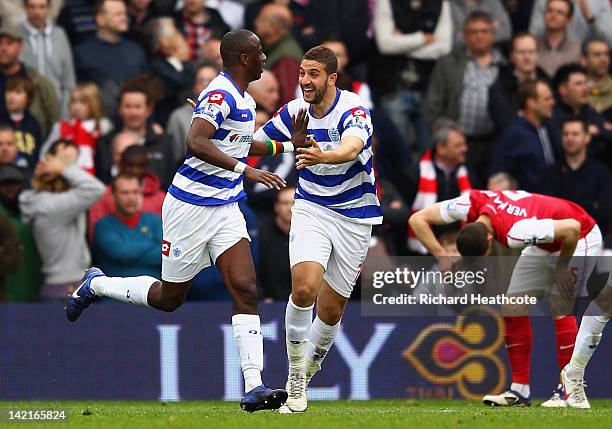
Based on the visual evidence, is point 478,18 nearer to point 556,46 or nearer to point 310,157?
point 556,46

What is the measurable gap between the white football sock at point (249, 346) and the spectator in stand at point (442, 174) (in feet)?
16.8

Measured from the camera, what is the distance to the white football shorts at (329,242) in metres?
11.2

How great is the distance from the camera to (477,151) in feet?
54.0

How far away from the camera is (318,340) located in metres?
11.6

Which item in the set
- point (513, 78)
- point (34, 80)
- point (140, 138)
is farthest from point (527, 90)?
point (34, 80)

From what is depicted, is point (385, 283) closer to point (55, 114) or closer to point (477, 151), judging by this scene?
point (477, 151)

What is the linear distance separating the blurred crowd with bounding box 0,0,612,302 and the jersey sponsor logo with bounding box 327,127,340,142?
3.53m

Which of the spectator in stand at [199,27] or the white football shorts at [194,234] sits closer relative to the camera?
the white football shorts at [194,234]

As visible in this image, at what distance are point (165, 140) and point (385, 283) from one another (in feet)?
10.3

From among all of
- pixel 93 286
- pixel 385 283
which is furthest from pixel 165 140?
pixel 93 286

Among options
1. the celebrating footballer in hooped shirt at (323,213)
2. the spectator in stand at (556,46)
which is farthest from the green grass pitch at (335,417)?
the spectator in stand at (556,46)

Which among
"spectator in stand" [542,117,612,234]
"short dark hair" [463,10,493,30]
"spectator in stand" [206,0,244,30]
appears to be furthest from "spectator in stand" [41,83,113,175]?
"spectator in stand" [542,117,612,234]

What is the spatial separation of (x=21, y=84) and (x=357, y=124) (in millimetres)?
6027

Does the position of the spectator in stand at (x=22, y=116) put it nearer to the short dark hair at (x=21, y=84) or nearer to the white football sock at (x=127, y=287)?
the short dark hair at (x=21, y=84)
